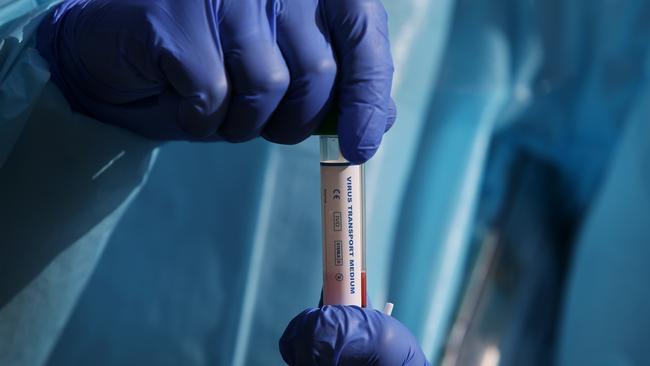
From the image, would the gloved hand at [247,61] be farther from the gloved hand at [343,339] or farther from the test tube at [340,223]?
the gloved hand at [343,339]

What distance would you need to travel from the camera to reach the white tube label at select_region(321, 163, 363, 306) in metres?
0.66

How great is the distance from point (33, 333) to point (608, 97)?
0.93 metres

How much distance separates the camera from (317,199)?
0.88 m

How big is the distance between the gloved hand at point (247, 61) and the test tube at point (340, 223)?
0.09ft

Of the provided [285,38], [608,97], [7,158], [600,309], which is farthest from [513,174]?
[7,158]

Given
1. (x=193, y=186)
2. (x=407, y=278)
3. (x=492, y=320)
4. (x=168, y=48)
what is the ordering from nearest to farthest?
(x=168, y=48), (x=193, y=186), (x=407, y=278), (x=492, y=320)

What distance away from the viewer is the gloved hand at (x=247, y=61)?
0.60m

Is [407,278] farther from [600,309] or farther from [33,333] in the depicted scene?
[33,333]

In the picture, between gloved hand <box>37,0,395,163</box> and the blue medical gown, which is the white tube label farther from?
the blue medical gown

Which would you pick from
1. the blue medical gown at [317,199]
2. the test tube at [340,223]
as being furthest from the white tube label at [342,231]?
the blue medical gown at [317,199]

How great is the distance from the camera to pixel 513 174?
1281mm

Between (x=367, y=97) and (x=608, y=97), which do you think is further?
(x=608, y=97)

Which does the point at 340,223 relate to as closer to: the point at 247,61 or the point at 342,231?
the point at 342,231

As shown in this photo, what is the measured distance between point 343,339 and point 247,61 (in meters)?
0.25
